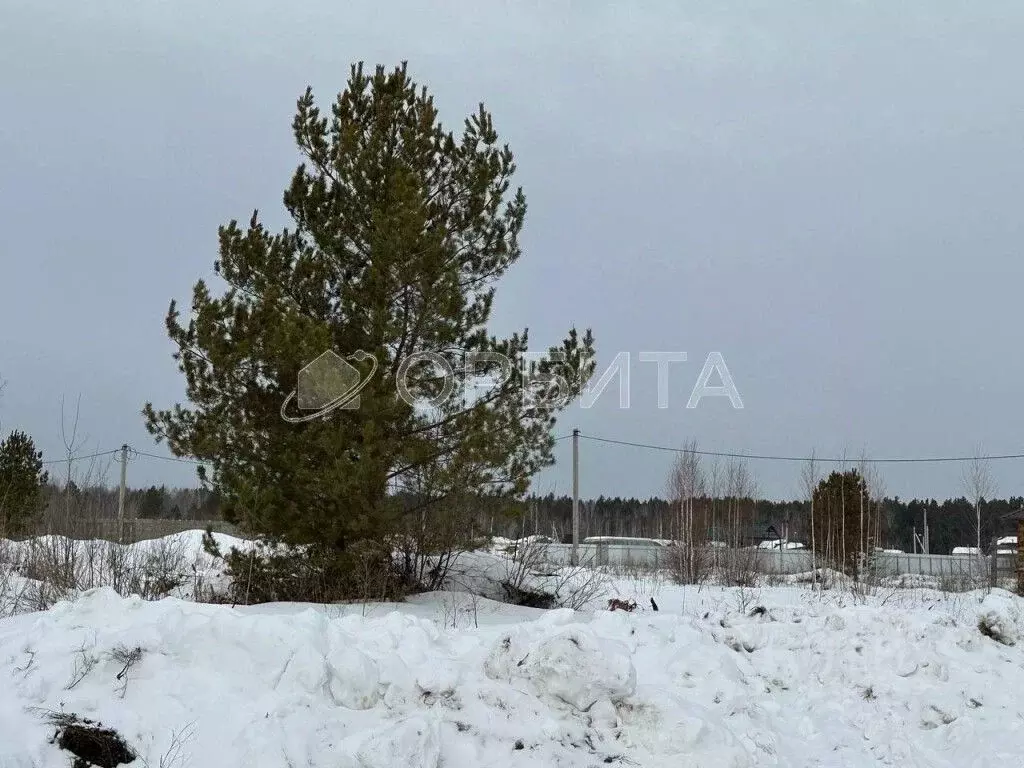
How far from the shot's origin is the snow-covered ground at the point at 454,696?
5.15 metres

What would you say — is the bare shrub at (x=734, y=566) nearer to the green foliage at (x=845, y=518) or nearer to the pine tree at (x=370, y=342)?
the green foliage at (x=845, y=518)

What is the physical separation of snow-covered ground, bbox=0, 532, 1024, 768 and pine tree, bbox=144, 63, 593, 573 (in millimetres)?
3368

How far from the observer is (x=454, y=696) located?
19.6ft

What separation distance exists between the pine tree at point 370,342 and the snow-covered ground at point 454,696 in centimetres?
337

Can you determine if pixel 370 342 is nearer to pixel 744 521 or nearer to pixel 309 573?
pixel 309 573

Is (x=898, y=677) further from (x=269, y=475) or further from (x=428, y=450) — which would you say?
(x=269, y=475)

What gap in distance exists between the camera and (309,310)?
11953mm

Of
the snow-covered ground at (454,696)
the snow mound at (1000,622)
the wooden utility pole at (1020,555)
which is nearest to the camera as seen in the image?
the snow-covered ground at (454,696)

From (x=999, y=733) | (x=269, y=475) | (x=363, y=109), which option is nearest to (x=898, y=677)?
(x=999, y=733)

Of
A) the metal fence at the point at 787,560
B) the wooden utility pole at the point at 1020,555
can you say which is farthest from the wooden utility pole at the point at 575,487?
the wooden utility pole at the point at 1020,555

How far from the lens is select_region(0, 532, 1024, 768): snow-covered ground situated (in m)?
5.15

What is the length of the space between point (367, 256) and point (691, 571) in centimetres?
1089

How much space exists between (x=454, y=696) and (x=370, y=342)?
6.12 metres

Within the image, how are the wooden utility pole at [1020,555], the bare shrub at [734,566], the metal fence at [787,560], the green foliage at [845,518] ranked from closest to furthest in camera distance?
the bare shrub at [734,566]
the metal fence at [787,560]
the wooden utility pole at [1020,555]
the green foliage at [845,518]
